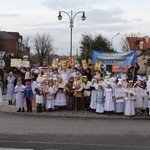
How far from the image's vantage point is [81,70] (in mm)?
24047

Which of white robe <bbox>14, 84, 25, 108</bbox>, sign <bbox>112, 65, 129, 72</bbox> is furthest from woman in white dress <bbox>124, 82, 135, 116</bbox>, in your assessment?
white robe <bbox>14, 84, 25, 108</bbox>

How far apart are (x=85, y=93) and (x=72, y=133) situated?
25.0 ft

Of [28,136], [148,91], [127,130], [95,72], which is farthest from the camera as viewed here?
[95,72]

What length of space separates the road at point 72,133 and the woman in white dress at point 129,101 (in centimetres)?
145

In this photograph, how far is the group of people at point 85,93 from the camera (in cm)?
2069

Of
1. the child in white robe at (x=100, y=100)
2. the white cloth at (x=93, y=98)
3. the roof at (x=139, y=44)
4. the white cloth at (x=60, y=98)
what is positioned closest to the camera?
the child in white robe at (x=100, y=100)

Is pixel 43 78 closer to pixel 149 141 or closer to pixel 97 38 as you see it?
pixel 149 141

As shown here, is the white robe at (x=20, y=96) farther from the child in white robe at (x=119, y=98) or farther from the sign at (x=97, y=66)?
the child in white robe at (x=119, y=98)

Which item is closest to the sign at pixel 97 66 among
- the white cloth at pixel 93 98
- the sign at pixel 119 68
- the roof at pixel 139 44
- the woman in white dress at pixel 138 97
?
the sign at pixel 119 68

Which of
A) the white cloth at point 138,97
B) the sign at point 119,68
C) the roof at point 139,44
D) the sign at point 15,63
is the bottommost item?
the white cloth at point 138,97

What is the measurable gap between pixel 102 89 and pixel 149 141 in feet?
→ 27.7

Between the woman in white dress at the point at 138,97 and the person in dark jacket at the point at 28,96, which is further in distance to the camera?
the person in dark jacket at the point at 28,96

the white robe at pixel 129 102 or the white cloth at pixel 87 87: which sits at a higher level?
the white cloth at pixel 87 87

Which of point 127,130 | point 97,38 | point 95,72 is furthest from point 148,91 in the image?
point 97,38
